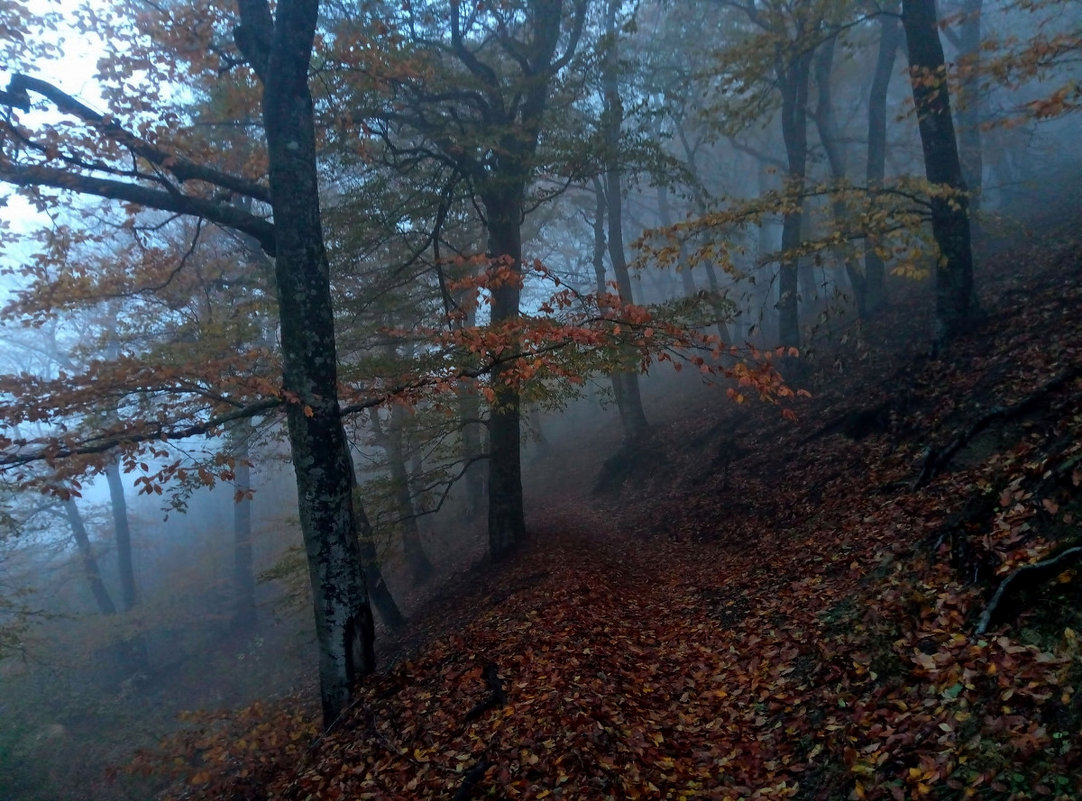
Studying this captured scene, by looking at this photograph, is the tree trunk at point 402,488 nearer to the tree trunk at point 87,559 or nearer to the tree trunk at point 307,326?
the tree trunk at point 307,326

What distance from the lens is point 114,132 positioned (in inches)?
263

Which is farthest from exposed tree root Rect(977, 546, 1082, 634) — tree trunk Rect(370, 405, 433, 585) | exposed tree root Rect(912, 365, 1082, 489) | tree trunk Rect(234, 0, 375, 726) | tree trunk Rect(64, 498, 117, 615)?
tree trunk Rect(64, 498, 117, 615)

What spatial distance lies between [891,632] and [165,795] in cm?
1126

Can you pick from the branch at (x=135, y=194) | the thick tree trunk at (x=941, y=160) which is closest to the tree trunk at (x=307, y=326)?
the branch at (x=135, y=194)

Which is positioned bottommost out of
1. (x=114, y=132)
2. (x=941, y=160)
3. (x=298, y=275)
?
(x=298, y=275)

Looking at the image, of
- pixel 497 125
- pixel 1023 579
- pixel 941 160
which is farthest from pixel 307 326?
pixel 941 160

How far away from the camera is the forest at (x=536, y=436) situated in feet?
16.4

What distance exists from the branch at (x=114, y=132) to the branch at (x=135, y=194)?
29cm

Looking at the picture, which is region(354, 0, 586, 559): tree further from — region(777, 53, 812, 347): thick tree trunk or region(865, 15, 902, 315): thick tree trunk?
region(865, 15, 902, 315): thick tree trunk

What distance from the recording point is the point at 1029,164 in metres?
26.7

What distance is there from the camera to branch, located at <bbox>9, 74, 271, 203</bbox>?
21.5 feet

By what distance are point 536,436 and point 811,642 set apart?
1144 cm

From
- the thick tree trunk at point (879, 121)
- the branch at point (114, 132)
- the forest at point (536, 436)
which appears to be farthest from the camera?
the thick tree trunk at point (879, 121)

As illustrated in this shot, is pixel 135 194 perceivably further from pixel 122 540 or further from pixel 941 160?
pixel 122 540
